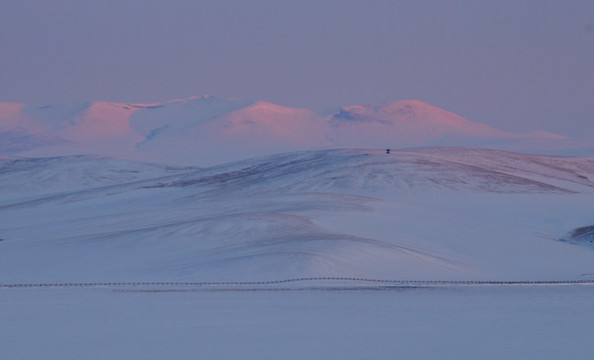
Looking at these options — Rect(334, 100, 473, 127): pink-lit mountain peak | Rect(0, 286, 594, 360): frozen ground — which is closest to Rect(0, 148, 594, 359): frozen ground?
Rect(0, 286, 594, 360): frozen ground

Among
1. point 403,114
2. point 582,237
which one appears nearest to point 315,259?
point 582,237

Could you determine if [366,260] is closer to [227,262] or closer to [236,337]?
[227,262]

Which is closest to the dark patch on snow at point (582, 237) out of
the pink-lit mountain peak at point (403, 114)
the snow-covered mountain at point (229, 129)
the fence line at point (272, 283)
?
the fence line at point (272, 283)

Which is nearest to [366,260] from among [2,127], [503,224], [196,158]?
[503,224]

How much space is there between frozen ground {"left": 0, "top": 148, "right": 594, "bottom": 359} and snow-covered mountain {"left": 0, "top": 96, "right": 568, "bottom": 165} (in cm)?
8898

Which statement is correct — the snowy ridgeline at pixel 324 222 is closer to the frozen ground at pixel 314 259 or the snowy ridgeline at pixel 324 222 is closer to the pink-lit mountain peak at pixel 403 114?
the frozen ground at pixel 314 259

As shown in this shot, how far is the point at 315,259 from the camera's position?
26.2 meters

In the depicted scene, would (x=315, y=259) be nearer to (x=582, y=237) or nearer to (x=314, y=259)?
(x=314, y=259)

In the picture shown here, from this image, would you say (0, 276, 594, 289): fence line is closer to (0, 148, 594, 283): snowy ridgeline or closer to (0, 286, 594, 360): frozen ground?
(0, 148, 594, 283): snowy ridgeline

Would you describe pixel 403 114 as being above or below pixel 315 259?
above

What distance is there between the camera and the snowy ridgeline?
27.7 m

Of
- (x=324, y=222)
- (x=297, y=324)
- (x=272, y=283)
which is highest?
(x=324, y=222)

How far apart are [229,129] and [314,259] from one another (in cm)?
14185

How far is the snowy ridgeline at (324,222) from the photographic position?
90.7 feet
